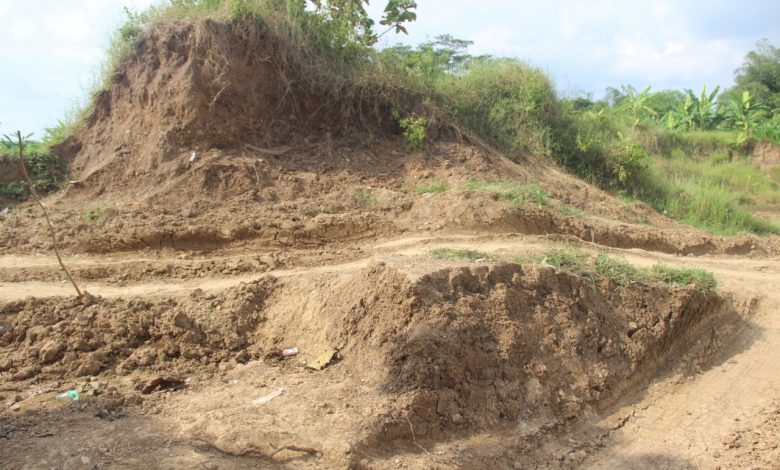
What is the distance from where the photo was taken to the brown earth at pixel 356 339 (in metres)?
3.85

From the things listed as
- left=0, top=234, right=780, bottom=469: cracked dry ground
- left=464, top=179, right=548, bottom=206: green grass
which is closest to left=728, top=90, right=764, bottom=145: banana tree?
left=464, top=179, right=548, bottom=206: green grass

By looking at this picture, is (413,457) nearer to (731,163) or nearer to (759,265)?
(759,265)

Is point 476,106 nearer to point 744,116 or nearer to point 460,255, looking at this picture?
point 460,255

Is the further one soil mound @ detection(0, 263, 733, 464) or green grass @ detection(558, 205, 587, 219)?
green grass @ detection(558, 205, 587, 219)

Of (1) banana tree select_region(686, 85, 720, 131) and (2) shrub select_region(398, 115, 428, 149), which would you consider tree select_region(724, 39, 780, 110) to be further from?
(2) shrub select_region(398, 115, 428, 149)

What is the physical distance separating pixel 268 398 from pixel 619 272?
10.4ft

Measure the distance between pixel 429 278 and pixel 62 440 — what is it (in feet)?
8.35

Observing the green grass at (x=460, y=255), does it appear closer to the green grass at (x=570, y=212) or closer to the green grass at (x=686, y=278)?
the green grass at (x=686, y=278)

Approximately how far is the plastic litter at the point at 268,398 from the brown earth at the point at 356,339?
3 cm

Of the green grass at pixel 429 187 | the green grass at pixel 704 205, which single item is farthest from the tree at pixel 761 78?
the green grass at pixel 429 187

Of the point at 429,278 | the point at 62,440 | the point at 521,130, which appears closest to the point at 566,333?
the point at 429,278

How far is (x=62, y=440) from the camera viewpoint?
3520 millimetres

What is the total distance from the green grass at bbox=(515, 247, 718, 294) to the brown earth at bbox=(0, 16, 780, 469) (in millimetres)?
111

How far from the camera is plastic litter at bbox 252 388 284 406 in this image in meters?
4.03
